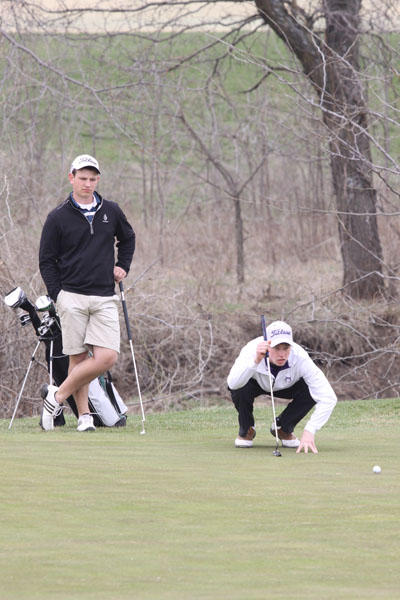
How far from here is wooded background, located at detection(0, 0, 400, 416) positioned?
16.5m

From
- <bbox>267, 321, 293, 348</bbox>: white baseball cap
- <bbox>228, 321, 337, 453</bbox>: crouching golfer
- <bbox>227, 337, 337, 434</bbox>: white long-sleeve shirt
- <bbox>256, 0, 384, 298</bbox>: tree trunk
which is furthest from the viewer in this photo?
<bbox>256, 0, 384, 298</bbox>: tree trunk

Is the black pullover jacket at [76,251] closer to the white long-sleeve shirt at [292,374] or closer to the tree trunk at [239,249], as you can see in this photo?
the white long-sleeve shirt at [292,374]

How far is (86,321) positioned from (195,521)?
Answer: 491 centimetres

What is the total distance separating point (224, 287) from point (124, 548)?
16.9 meters

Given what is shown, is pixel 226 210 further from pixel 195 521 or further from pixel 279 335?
pixel 195 521

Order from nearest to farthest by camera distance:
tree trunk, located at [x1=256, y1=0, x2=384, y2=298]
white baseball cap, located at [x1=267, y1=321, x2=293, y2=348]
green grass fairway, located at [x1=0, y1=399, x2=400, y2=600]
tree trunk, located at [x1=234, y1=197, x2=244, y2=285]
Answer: green grass fairway, located at [x1=0, y1=399, x2=400, y2=600] → white baseball cap, located at [x1=267, y1=321, x2=293, y2=348] → tree trunk, located at [x1=256, y1=0, x2=384, y2=298] → tree trunk, located at [x1=234, y1=197, x2=244, y2=285]

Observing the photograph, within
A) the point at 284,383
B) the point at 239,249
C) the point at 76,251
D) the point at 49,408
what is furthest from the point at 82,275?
the point at 239,249

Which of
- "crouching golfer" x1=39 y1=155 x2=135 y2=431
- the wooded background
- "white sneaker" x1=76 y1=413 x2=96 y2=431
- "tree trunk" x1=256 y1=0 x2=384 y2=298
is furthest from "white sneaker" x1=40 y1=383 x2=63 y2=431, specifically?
"tree trunk" x1=256 y1=0 x2=384 y2=298

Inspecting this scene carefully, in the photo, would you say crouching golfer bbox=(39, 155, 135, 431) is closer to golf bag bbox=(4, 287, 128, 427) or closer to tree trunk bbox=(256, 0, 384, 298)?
golf bag bbox=(4, 287, 128, 427)

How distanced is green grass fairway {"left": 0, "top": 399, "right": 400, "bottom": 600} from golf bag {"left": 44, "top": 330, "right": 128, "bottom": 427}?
1330 millimetres

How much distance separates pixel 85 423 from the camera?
1042 centimetres

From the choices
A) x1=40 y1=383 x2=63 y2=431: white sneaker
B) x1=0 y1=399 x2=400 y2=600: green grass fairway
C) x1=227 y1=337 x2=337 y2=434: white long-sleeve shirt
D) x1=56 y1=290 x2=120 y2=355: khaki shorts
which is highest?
x1=56 y1=290 x2=120 y2=355: khaki shorts

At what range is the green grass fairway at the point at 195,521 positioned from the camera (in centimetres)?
438

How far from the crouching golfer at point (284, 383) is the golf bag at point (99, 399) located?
2.04 meters
